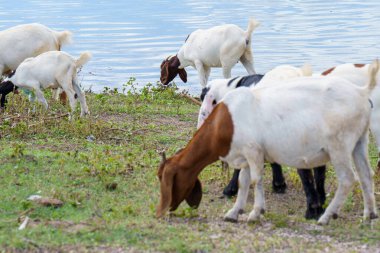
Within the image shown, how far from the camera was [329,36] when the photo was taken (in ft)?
98.7

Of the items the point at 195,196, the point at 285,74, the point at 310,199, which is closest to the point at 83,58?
the point at 285,74

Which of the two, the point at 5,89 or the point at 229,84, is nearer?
the point at 229,84

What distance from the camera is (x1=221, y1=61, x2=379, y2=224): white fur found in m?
8.23

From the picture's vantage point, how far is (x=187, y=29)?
32.9 metres

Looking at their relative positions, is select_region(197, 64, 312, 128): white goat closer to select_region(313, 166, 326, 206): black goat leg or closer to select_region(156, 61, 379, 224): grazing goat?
select_region(313, 166, 326, 206): black goat leg

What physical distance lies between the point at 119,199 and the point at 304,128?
6.95ft

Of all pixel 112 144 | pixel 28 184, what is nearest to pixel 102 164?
pixel 28 184

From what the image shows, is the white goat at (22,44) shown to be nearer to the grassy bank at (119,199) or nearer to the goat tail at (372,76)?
the grassy bank at (119,199)

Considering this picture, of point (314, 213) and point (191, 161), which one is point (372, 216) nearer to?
point (314, 213)

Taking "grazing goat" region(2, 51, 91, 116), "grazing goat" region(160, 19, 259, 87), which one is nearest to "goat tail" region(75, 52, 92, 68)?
"grazing goat" region(2, 51, 91, 116)

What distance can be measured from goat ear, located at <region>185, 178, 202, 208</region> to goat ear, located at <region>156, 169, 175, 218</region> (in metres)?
0.27

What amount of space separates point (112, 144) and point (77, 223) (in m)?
4.09

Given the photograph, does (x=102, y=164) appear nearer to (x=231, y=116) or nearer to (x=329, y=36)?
(x=231, y=116)

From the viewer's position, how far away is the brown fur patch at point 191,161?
28.1ft
